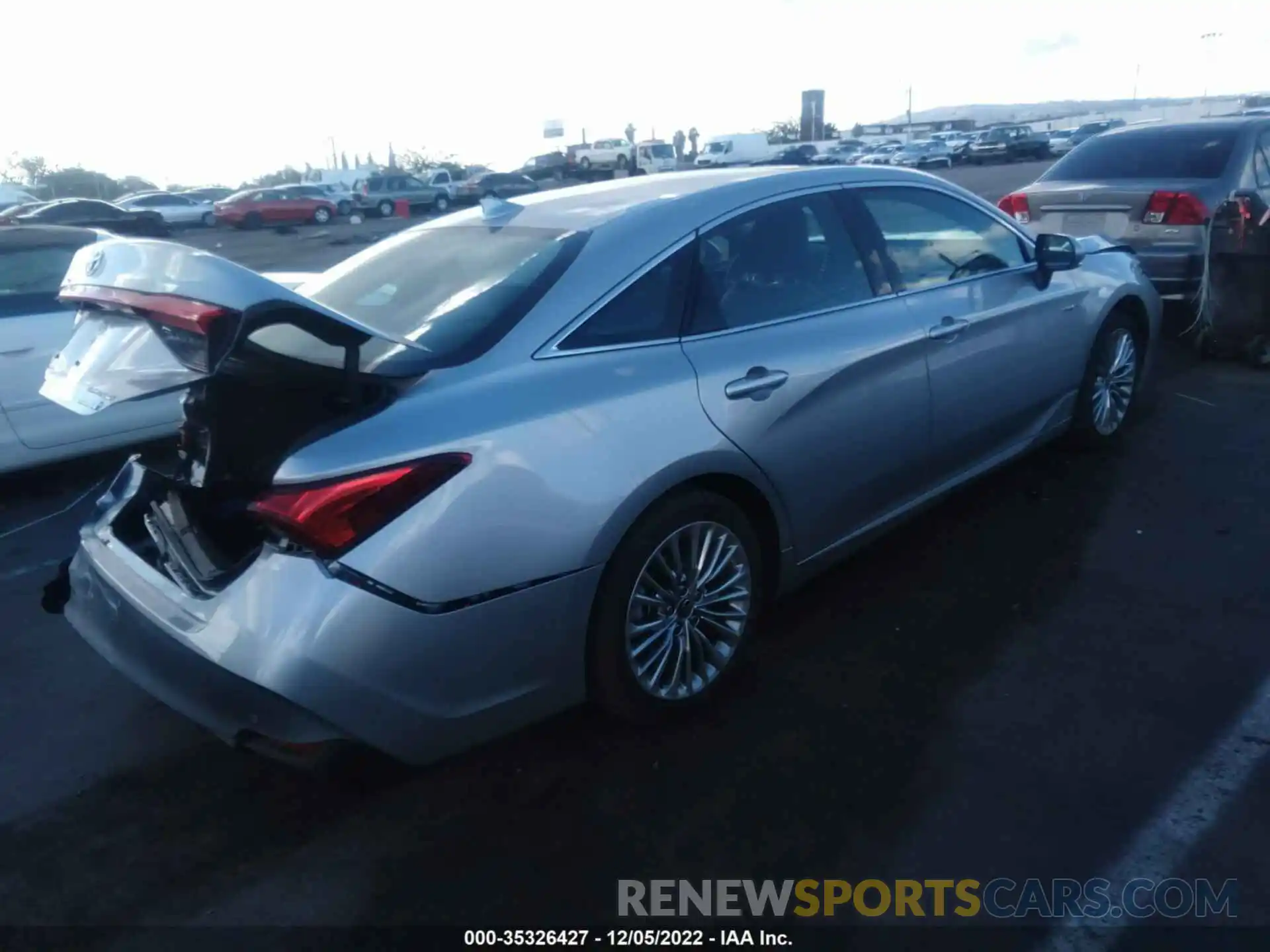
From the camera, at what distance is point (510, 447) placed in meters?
2.91

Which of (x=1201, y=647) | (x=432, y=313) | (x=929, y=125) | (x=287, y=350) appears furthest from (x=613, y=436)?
(x=929, y=125)

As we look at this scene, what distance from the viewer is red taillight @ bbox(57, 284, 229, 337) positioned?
104 inches

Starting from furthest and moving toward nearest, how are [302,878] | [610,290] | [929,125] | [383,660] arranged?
[929,125], [610,290], [302,878], [383,660]

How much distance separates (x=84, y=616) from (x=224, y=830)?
0.82m

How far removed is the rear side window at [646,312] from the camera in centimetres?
330

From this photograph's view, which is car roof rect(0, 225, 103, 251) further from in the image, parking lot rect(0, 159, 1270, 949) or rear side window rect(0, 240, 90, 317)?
parking lot rect(0, 159, 1270, 949)

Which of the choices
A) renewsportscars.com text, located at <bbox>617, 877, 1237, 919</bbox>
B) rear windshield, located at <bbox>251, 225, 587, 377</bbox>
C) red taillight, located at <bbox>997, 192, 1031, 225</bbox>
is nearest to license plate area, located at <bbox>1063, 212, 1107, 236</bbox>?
red taillight, located at <bbox>997, 192, 1031, 225</bbox>

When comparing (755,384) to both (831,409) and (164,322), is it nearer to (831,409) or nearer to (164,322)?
(831,409)

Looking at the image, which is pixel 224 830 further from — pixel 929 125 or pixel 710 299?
pixel 929 125

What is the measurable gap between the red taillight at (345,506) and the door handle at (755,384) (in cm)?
112

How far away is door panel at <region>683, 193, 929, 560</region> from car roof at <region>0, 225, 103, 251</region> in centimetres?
418

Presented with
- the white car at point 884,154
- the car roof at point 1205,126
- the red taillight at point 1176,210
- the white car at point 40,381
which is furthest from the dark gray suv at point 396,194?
the white car at point 40,381

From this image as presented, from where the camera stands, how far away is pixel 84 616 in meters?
3.43

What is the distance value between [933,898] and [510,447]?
152 cm
